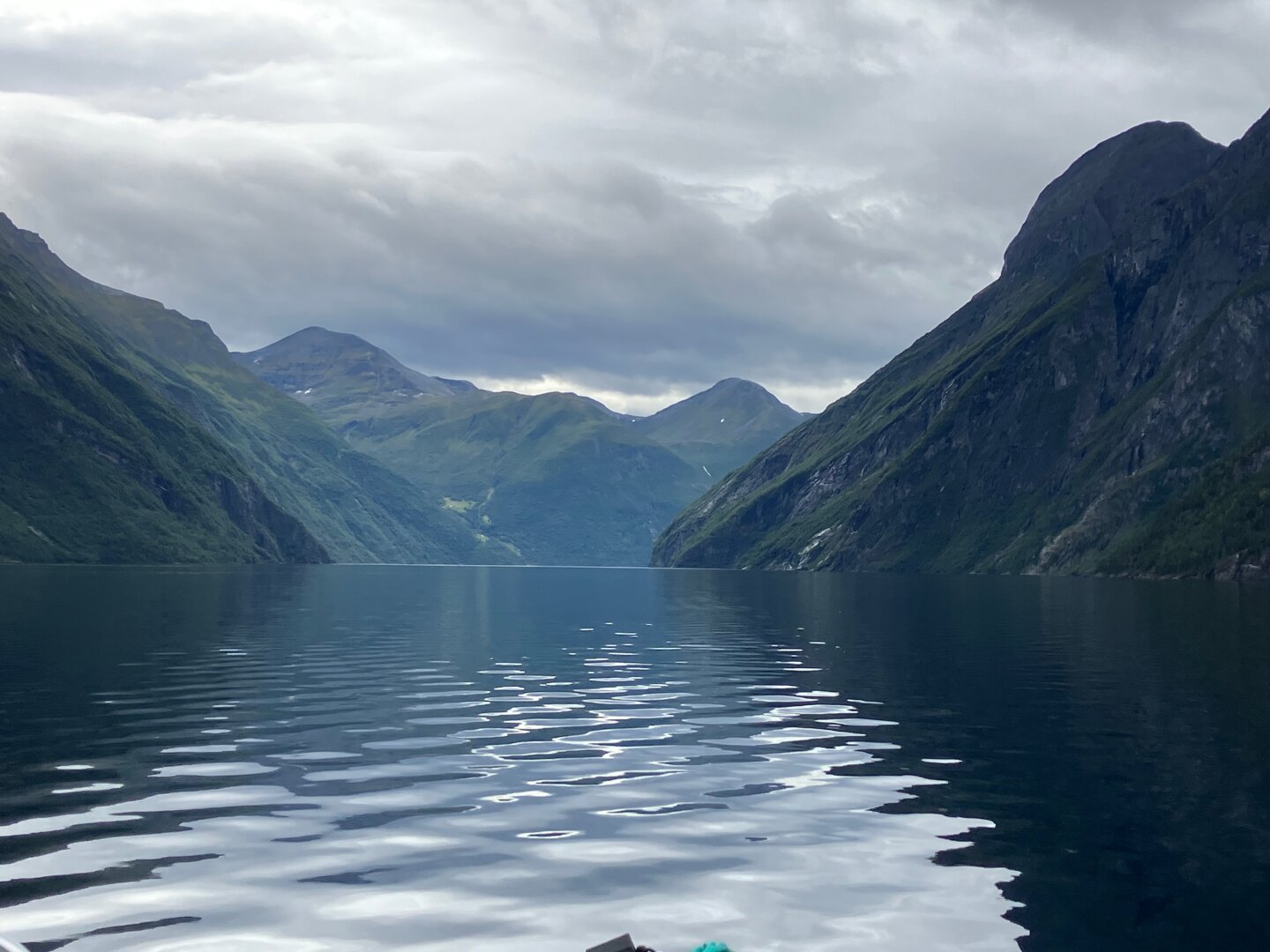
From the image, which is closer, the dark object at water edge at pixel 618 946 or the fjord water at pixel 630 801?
the dark object at water edge at pixel 618 946

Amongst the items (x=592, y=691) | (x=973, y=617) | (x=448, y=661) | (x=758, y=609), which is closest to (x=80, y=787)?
(x=592, y=691)

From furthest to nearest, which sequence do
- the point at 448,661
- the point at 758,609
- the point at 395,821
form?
the point at 758,609
the point at 448,661
the point at 395,821

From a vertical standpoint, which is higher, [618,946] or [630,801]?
[618,946]

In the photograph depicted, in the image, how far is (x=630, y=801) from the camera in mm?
29406

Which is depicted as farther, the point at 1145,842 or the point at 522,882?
the point at 1145,842

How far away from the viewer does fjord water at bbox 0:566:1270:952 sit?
20.1 m

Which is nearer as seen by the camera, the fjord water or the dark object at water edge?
the dark object at water edge

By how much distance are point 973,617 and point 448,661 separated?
6666cm

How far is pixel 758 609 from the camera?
444ft

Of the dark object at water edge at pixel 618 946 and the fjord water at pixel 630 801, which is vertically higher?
→ the dark object at water edge at pixel 618 946

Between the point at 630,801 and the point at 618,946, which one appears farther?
the point at 630,801

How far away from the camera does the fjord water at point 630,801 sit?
20.1 m

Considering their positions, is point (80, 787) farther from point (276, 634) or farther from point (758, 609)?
point (758, 609)

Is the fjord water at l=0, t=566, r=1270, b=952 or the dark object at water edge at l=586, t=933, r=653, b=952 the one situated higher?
the dark object at water edge at l=586, t=933, r=653, b=952
